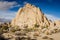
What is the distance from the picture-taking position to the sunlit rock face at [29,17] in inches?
3280

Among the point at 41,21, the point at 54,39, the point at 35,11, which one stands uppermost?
the point at 35,11

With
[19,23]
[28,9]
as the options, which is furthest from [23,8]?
[19,23]

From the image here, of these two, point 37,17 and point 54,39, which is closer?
point 54,39

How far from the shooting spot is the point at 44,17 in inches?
3388

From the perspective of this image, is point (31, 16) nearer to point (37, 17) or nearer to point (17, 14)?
point (37, 17)

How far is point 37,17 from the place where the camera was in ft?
279

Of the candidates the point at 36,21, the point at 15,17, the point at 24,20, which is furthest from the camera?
the point at 15,17

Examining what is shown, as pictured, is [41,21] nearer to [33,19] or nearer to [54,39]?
[33,19]

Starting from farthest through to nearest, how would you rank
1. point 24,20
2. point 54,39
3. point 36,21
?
point 24,20 < point 36,21 < point 54,39

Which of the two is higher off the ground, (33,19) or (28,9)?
(28,9)

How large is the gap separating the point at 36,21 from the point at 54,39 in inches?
2298

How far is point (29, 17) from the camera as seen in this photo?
87.6 m

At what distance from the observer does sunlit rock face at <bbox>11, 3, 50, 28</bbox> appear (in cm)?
8331

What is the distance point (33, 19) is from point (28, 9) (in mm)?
8068
